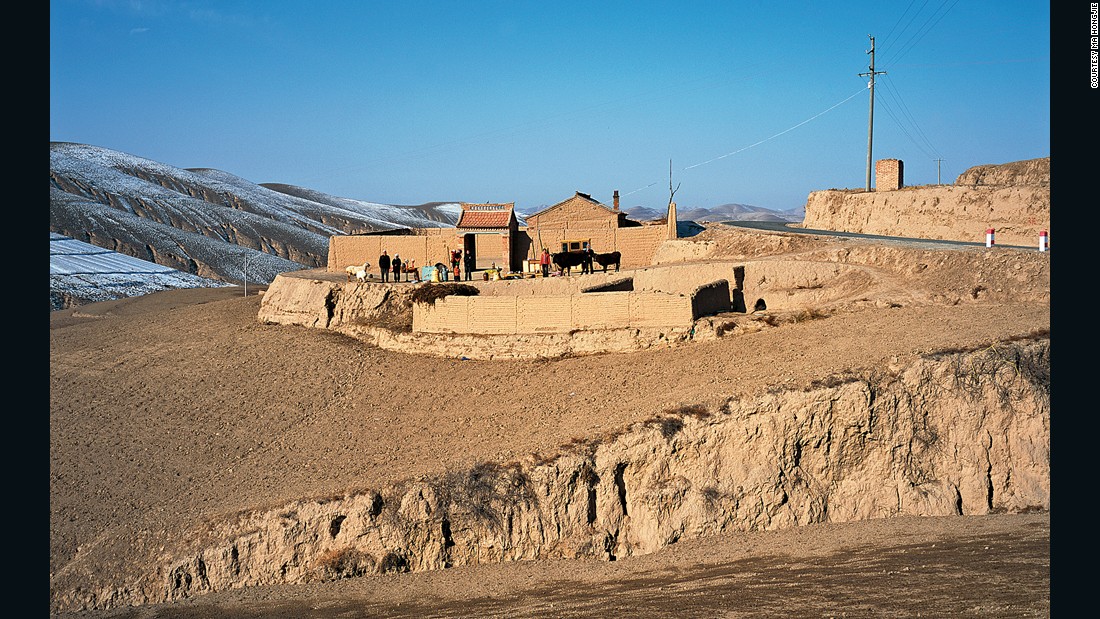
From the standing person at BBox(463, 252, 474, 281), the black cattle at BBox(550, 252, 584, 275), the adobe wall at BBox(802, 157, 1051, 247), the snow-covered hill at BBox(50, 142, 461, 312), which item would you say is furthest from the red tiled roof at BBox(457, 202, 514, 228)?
the snow-covered hill at BBox(50, 142, 461, 312)

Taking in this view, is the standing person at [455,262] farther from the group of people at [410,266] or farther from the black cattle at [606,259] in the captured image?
the black cattle at [606,259]

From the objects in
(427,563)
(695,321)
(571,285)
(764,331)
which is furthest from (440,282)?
(427,563)

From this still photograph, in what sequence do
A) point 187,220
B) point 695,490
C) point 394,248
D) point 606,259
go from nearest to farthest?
point 695,490 < point 606,259 < point 394,248 < point 187,220

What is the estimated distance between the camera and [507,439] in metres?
17.0

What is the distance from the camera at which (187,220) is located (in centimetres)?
7519

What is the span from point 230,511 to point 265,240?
61.0m

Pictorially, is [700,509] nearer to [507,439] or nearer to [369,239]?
[507,439]

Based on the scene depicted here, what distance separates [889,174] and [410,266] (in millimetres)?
16113

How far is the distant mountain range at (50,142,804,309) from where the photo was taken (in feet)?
200

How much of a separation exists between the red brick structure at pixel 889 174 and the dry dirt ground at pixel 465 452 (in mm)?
10280

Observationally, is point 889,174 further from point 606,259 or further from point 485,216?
point 485,216

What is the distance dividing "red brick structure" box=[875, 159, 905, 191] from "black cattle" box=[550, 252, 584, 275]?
11.2 meters

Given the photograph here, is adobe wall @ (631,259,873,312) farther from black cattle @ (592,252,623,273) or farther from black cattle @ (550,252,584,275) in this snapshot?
black cattle @ (550,252,584,275)

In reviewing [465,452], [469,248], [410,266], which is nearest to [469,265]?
[469,248]
